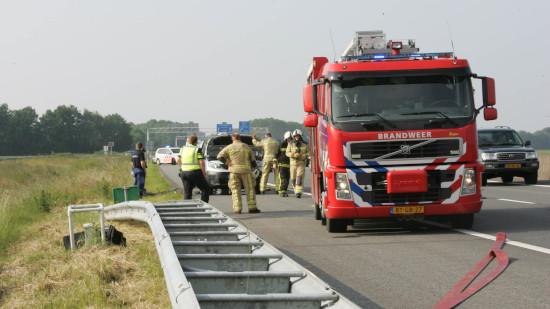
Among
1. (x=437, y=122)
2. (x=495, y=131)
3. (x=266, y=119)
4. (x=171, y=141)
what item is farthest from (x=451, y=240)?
(x=266, y=119)

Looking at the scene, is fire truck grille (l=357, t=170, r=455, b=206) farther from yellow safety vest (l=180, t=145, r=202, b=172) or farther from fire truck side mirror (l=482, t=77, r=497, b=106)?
yellow safety vest (l=180, t=145, r=202, b=172)

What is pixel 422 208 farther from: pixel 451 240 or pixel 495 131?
pixel 495 131

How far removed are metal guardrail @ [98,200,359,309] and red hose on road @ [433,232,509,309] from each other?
4.36 feet

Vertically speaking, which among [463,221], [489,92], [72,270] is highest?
[489,92]

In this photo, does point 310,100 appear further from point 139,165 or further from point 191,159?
point 139,165

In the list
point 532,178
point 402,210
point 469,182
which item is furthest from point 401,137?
point 532,178

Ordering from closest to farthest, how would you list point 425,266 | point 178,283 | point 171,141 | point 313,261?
point 178,283, point 425,266, point 313,261, point 171,141

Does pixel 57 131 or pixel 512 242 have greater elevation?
pixel 57 131

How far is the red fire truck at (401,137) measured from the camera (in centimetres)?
1168

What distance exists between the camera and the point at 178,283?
5.50 meters

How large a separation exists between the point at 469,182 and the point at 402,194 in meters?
1.02

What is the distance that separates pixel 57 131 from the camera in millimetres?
168000

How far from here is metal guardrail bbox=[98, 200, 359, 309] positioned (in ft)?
17.7

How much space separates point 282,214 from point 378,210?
5373mm
